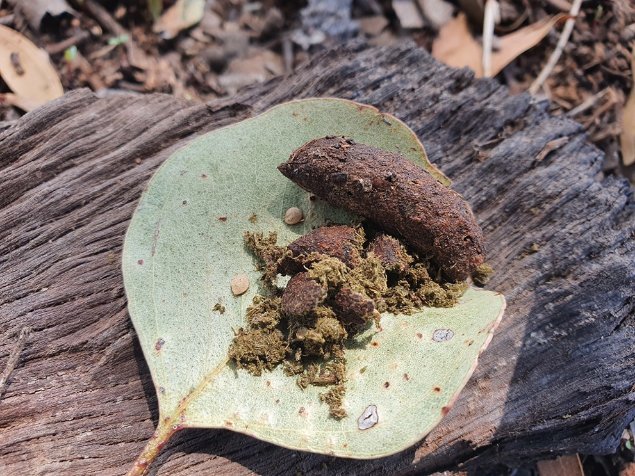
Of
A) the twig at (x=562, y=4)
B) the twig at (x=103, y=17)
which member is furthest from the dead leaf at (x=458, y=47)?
the twig at (x=103, y=17)

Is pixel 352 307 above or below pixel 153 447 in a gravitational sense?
above

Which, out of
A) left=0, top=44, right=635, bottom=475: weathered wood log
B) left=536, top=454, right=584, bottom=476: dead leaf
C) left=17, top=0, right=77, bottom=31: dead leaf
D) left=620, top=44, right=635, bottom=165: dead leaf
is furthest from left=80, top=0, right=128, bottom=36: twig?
left=536, top=454, right=584, bottom=476: dead leaf

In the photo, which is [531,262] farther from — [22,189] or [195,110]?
[22,189]

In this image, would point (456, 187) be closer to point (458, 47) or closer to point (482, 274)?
point (482, 274)

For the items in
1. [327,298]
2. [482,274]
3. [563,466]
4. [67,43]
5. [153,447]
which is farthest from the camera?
[67,43]

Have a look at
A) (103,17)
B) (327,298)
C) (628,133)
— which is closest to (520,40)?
(628,133)

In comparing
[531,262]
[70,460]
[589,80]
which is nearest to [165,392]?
[70,460]

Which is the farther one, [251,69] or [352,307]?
[251,69]

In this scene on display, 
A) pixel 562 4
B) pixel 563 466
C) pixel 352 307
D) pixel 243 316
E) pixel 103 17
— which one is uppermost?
pixel 562 4
